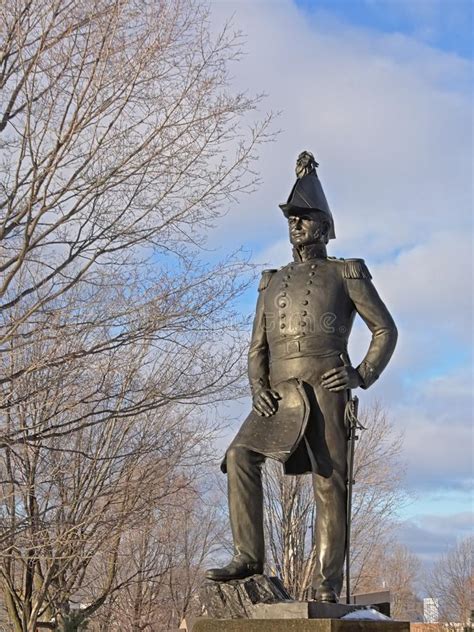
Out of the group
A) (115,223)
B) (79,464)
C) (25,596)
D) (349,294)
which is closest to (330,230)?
(349,294)

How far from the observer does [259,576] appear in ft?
16.8

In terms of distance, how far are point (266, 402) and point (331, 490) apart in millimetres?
623

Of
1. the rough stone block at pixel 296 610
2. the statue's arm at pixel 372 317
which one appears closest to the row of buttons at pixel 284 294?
the statue's arm at pixel 372 317

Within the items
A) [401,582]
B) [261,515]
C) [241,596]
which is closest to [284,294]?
[261,515]

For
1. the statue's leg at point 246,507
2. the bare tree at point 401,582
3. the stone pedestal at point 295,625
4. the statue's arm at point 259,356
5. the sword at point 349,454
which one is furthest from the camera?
the bare tree at point 401,582

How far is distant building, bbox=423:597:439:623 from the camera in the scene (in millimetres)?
49000

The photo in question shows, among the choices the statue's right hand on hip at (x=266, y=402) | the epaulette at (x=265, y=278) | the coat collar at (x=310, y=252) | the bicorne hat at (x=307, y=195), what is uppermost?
the bicorne hat at (x=307, y=195)

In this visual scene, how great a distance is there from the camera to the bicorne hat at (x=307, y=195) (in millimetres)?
5875

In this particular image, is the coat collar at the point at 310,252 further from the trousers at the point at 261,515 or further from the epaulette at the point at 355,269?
the trousers at the point at 261,515

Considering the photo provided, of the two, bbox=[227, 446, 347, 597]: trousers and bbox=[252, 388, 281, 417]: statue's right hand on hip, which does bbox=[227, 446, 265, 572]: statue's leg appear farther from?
bbox=[252, 388, 281, 417]: statue's right hand on hip

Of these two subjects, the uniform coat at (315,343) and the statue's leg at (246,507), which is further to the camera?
the uniform coat at (315,343)

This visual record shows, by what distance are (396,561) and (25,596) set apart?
4063 cm

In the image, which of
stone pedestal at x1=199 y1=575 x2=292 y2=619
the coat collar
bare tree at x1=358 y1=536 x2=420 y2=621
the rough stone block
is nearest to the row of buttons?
the coat collar

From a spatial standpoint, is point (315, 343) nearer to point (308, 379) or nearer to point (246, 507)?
point (308, 379)
